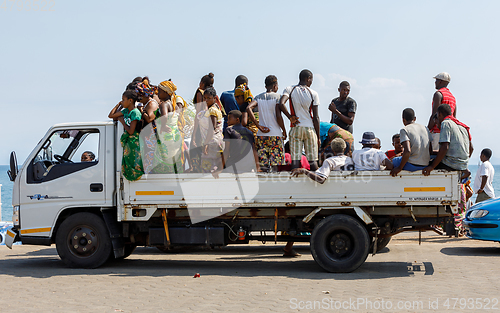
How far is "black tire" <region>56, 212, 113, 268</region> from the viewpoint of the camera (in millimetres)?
8250

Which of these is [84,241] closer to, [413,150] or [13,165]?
[13,165]

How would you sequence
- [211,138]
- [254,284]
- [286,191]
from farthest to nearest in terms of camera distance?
[211,138]
[286,191]
[254,284]

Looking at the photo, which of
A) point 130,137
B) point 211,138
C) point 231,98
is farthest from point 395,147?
point 130,137

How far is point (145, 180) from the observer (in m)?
8.02

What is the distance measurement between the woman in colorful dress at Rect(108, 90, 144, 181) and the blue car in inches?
252

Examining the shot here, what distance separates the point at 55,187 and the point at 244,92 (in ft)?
11.5

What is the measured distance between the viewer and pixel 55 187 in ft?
27.4

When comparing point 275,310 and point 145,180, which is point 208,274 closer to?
point 145,180

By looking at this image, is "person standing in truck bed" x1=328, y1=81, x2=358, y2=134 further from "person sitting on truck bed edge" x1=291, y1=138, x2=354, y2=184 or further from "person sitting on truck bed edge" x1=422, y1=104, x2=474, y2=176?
"person sitting on truck bed edge" x1=422, y1=104, x2=474, y2=176

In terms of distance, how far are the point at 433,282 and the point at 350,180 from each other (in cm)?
185

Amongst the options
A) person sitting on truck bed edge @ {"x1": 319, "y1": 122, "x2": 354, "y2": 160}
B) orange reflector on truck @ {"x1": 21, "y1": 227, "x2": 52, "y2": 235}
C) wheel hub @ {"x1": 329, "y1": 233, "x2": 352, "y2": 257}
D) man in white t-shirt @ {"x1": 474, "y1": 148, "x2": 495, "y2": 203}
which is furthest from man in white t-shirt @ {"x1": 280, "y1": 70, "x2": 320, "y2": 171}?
man in white t-shirt @ {"x1": 474, "y1": 148, "x2": 495, "y2": 203}

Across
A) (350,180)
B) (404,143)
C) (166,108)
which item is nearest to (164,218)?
(166,108)

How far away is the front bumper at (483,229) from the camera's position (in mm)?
9492

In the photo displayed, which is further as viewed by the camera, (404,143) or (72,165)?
(72,165)
